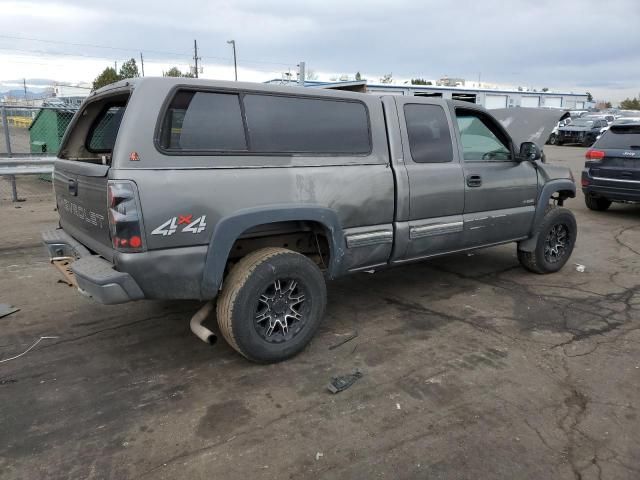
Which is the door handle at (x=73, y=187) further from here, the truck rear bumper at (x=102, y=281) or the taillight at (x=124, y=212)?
the taillight at (x=124, y=212)

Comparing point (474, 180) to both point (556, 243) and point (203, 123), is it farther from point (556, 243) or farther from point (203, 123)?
point (203, 123)

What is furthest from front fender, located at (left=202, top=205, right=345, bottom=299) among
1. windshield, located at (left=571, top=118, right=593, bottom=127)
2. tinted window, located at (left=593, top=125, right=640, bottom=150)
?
windshield, located at (left=571, top=118, right=593, bottom=127)

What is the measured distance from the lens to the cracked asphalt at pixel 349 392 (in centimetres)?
268

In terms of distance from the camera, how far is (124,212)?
303 centimetres

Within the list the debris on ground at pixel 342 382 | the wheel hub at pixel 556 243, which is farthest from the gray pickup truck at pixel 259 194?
the wheel hub at pixel 556 243

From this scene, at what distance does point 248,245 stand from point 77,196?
1.28m

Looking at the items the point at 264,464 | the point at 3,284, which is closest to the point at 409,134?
the point at 264,464

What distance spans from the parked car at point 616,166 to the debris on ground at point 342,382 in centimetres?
737

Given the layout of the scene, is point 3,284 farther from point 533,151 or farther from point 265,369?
point 533,151

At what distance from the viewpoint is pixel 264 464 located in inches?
104

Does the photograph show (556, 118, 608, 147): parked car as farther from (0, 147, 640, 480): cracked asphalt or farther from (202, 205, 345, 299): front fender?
(202, 205, 345, 299): front fender

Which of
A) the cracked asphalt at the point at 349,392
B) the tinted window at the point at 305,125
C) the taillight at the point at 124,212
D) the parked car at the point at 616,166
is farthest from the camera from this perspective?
the parked car at the point at 616,166

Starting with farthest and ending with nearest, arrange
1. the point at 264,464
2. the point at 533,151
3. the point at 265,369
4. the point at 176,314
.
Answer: the point at 533,151, the point at 176,314, the point at 265,369, the point at 264,464

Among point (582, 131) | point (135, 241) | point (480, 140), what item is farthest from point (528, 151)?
point (582, 131)
